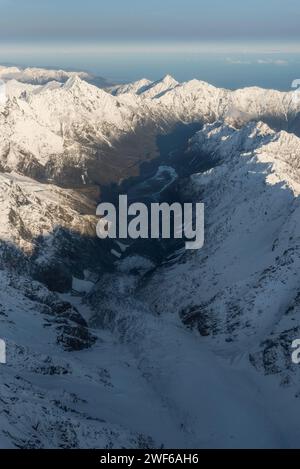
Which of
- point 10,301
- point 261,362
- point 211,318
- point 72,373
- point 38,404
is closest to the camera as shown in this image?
point 38,404

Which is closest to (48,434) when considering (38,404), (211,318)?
(38,404)

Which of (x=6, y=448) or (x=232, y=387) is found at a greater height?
(x=6, y=448)

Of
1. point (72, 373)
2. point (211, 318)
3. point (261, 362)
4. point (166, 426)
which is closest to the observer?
point (166, 426)

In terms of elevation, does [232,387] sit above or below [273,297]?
below

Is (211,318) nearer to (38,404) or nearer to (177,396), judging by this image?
(177,396)

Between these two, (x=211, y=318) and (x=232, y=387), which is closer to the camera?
(x=232, y=387)

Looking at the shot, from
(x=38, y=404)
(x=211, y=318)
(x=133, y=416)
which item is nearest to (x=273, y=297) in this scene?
(x=211, y=318)

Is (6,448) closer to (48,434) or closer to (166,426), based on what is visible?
(48,434)

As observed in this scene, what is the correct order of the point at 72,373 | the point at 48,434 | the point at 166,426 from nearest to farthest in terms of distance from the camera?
the point at 48,434 < the point at 166,426 < the point at 72,373

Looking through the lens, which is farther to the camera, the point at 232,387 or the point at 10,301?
the point at 10,301
